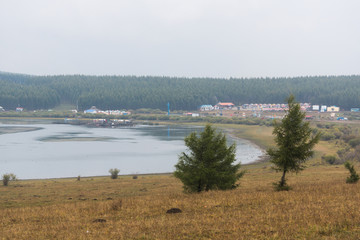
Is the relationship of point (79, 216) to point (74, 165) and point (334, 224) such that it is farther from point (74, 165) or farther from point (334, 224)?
point (74, 165)

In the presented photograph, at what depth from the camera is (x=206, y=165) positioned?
1131 inches

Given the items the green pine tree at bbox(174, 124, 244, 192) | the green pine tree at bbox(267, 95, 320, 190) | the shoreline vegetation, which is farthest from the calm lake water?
the shoreline vegetation

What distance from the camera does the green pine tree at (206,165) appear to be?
28.2 metres

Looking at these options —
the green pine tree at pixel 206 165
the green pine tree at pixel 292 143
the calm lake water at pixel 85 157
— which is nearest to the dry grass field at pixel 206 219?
the green pine tree at pixel 206 165

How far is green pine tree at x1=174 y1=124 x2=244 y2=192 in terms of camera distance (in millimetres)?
28172

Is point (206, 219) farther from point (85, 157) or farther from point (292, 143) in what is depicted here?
point (85, 157)

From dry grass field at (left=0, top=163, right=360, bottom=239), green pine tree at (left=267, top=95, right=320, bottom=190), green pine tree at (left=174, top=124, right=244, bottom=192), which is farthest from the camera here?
green pine tree at (left=174, top=124, right=244, bottom=192)

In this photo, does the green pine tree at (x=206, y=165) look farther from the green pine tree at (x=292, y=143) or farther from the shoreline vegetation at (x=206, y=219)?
the green pine tree at (x=292, y=143)

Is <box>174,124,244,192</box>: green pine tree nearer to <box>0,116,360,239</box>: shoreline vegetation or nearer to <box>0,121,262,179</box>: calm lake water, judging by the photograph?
<box>0,116,360,239</box>: shoreline vegetation

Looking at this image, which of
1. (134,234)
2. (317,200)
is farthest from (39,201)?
(317,200)

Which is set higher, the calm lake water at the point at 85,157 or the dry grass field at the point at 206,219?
the dry grass field at the point at 206,219

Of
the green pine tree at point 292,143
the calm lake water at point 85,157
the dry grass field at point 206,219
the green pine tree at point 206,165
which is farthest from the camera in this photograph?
the calm lake water at point 85,157

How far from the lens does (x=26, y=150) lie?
85.8 m

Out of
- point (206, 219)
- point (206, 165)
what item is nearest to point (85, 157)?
point (206, 165)
